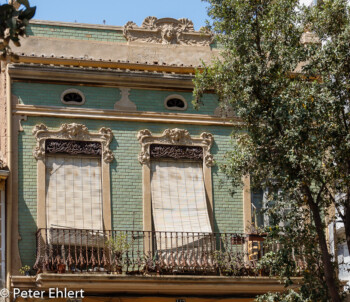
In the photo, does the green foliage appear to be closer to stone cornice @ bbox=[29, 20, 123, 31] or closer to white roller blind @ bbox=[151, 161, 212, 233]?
white roller blind @ bbox=[151, 161, 212, 233]

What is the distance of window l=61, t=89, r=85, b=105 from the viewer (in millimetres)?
22078

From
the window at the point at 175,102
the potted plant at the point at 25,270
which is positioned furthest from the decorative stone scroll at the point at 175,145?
the potted plant at the point at 25,270

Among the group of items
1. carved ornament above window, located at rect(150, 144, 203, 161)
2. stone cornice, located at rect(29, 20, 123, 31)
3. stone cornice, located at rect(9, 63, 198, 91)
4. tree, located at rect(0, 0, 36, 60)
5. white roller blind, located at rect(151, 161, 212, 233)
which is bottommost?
white roller blind, located at rect(151, 161, 212, 233)

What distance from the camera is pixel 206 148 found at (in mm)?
22719

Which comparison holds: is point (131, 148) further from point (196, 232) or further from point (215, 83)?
point (215, 83)

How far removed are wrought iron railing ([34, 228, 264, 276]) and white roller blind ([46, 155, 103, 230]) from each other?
1.23ft

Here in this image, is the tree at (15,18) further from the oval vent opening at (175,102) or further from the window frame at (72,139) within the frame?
the oval vent opening at (175,102)

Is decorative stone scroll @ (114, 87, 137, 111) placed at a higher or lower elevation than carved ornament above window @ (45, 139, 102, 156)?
higher

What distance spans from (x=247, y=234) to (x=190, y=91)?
3.49m

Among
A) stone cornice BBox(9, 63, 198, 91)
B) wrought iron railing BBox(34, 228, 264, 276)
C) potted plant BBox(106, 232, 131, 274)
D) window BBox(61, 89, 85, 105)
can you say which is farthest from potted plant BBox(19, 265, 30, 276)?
stone cornice BBox(9, 63, 198, 91)

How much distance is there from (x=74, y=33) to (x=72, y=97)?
1631 millimetres

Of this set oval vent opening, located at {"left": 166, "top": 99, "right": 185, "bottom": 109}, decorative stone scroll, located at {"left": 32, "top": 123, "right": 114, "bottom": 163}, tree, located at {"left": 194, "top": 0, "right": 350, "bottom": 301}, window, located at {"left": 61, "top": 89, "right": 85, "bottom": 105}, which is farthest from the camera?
oval vent opening, located at {"left": 166, "top": 99, "right": 185, "bottom": 109}

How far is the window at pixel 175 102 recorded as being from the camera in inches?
895

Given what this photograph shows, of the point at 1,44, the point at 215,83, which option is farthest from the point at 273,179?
the point at 1,44
